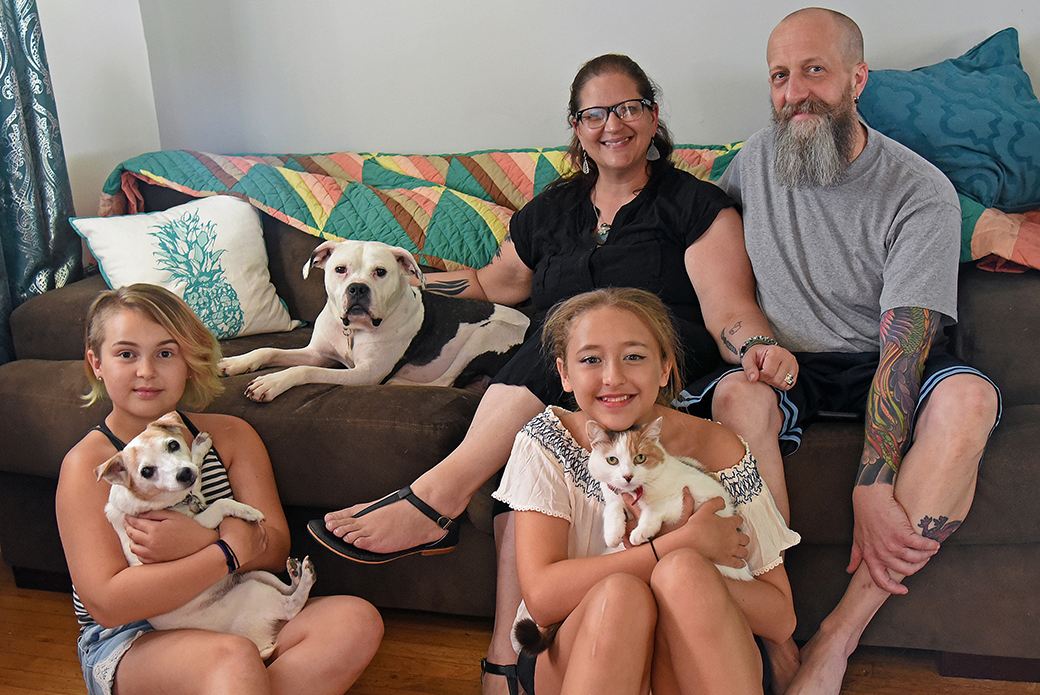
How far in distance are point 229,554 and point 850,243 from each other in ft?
4.65

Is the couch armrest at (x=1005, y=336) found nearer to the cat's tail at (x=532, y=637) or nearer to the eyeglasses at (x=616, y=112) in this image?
the eyeglasses at (x=616, y=112)

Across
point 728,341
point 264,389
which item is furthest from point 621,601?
point 264,389

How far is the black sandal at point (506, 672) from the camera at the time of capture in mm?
1573

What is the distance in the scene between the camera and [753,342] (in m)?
1.77

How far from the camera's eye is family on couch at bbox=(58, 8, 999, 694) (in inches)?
54.4

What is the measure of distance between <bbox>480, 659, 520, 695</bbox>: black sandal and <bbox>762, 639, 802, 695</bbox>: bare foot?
18.7 inches

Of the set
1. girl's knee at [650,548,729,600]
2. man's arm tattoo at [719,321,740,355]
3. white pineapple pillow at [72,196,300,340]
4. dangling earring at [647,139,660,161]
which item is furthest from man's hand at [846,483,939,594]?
white pineapple pillow at [72,196,300,340]

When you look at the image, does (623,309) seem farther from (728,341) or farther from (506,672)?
(506,672)

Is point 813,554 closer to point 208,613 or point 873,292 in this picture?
point 873,292

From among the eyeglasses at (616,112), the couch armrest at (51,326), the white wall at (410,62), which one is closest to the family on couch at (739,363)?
the eyeglasses at (616,112)

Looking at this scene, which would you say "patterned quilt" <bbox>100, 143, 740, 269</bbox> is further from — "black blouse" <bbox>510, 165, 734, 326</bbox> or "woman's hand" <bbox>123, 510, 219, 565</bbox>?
"woman's hand" <bbox>123, 510, 219, 565</bbox>

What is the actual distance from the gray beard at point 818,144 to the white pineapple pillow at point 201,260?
149 cm

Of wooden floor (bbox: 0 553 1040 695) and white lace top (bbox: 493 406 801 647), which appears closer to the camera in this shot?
white lace top (bbox: 493 406 801 647)

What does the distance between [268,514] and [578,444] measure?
2.03 feet
